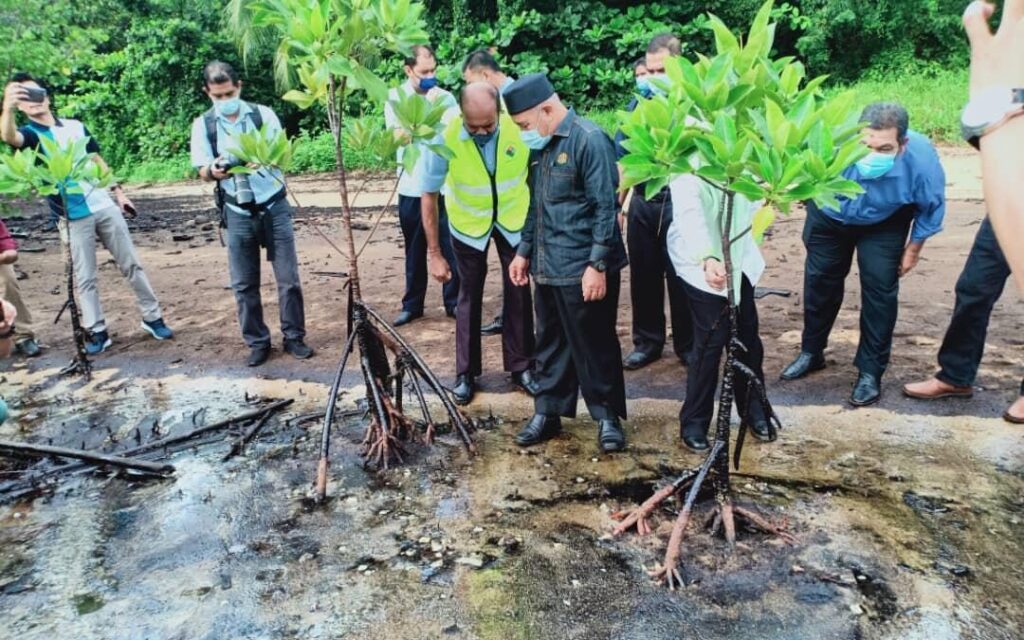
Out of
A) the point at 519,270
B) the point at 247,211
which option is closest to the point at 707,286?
the point at 519,270

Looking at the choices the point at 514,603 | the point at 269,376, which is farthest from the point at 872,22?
the point at 514,603

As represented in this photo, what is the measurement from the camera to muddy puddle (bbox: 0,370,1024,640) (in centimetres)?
267

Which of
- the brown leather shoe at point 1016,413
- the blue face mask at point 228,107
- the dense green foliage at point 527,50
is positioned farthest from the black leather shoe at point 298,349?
the dense green foliage at point 527,50

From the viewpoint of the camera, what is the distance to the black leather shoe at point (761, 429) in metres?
3.98

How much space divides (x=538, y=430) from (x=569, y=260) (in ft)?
3.20

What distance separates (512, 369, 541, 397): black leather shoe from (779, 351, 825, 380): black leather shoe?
1594 mm

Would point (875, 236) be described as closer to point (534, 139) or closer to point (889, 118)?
point (889, 118)

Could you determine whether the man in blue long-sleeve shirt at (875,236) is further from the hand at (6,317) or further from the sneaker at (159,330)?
the sneaker at (159,330)

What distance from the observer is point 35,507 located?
3.68 meters

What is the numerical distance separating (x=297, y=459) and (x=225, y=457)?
40cm

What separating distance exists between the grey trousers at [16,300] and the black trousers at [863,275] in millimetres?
5668

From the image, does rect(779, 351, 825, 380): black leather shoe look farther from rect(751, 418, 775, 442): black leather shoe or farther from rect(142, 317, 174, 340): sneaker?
rect(142, 317, 174, 340): sneaker

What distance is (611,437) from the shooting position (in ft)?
13.0

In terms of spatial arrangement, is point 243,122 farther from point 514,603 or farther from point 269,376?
point 514,603
